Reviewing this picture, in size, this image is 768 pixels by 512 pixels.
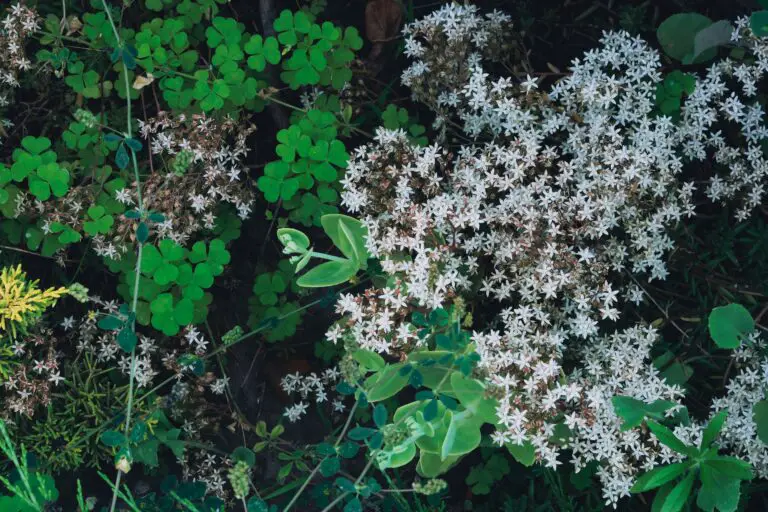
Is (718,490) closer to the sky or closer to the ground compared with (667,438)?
closer to the ground

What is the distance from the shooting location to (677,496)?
2.34 m

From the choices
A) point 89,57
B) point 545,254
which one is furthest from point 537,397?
point 89,57

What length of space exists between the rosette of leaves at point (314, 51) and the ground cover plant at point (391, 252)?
1 cm

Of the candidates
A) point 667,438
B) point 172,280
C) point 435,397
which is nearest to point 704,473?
point 667,438

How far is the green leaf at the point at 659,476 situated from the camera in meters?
2.30

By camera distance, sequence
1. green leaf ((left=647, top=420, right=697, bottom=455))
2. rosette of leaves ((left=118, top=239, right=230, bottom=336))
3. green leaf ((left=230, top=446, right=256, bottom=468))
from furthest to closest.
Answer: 1. green leaf ((left=230, top=446, right=256, bottom=468))
2. rosette of leaves ((left=118, top=239, right=230, bottom=336))
3. green leaf ((left=647, top=420, right=697, bottom=455))

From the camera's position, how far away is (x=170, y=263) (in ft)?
8.95

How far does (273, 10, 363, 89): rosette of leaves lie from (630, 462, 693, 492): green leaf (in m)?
1.63

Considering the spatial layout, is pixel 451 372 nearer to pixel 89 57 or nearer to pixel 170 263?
pixel 170 263

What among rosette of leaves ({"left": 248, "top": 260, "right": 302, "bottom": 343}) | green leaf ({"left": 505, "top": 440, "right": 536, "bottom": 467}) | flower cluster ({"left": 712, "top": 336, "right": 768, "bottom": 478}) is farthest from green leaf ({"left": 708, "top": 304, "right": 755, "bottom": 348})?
rosette of leaves ({"left": 248, "top": 260, "right": 302, "bottom": 343})

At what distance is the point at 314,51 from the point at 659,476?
5.70 feet

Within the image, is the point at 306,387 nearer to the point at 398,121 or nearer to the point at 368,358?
the point at 368,358

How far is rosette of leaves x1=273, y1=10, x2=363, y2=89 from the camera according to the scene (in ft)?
9.23

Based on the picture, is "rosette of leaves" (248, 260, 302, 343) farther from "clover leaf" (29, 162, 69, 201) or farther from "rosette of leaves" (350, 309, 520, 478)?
"clover leaf" (29, 162, 69, 201)
